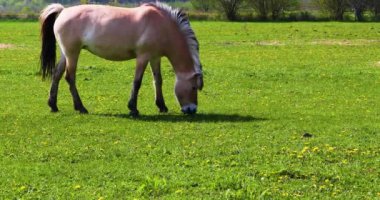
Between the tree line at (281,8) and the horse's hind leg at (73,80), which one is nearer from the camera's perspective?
the horse's hind leg at (73,80)


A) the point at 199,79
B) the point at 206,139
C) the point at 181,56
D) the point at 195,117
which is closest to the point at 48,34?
the point at 181,56

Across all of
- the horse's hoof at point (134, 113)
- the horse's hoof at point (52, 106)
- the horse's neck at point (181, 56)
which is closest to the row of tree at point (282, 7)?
the horse's neck at point (181, 56)

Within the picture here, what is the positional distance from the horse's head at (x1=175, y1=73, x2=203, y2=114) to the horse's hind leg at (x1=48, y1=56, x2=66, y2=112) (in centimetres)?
272

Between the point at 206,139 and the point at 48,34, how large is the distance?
18.6ft

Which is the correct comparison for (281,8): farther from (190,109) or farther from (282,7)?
(190,109)

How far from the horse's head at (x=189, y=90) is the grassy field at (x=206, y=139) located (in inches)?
15.4

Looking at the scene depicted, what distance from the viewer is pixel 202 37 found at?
132 feet

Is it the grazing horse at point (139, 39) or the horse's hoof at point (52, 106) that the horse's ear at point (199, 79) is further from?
the horse's hoof at point (52, 106)

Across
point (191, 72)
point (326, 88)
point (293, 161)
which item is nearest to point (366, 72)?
point (326, 88)

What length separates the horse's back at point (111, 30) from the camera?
1313 cm

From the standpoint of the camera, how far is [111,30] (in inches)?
523

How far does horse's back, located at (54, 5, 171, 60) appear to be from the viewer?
13133 millimetres

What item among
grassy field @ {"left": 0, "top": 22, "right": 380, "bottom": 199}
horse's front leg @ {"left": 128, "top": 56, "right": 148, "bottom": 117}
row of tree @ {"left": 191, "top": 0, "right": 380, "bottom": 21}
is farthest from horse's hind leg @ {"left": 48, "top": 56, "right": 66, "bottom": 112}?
row of tree @ {"left": 191, "top": 0, "right": 380, "bottom": 21}

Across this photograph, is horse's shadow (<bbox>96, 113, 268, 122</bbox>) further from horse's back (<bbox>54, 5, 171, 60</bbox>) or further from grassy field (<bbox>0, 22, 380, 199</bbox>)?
horse's back (<bbox>54, 5, 171, 60</bbox>)
